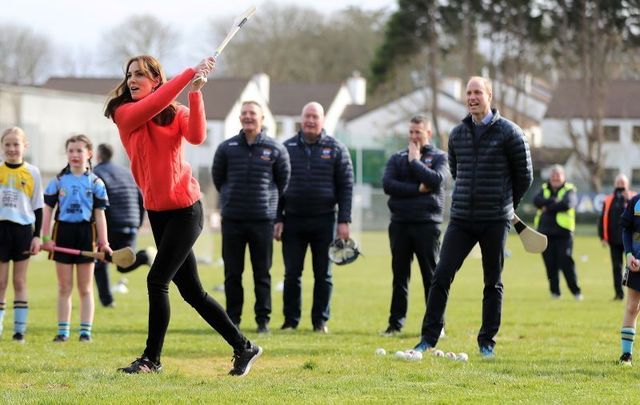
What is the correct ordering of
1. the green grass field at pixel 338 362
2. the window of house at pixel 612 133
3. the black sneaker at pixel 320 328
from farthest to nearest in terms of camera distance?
the window of house at pixel 612 133
the black sneaker at pixel 320 328
the green grass field at pixel 338 362

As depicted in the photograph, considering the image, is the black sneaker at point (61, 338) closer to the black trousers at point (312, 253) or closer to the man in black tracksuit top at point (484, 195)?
the black trousers at point (312, 253)

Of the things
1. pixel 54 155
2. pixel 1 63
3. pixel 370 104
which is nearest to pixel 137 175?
pixel 54 155

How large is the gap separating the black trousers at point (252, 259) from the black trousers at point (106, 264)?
2.18 metres

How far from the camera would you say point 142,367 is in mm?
8172

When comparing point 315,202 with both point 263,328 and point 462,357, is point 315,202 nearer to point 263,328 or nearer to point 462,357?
point 263,328

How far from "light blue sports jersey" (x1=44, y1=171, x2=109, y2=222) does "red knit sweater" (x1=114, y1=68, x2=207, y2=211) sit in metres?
2.79

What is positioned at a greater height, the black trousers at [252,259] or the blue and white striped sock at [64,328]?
the black trousers at [252,259]

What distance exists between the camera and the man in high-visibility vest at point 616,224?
56.8ft

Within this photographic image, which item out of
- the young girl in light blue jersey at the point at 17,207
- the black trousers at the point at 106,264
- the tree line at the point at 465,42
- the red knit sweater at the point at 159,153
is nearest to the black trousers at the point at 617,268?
the black trousers at the point at 106,264

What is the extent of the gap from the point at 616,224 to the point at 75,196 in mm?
9625

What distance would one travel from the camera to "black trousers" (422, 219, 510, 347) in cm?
928

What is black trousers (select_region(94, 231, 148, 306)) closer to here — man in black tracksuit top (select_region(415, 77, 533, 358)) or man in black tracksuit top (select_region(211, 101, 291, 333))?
man in black tracksuit top (select_region(211, 101, 291, 333))

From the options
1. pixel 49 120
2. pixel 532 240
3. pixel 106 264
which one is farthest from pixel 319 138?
pixel 49 120

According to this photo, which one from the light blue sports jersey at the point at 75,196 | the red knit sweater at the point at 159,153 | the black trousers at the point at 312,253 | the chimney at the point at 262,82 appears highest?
the chimney at the point at 262,82
